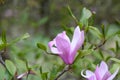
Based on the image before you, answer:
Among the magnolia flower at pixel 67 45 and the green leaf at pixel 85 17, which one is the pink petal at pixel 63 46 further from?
the green leaf at pixel 85 17

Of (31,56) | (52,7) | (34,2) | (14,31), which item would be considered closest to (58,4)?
(52,7)

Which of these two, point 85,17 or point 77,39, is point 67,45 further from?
point 85,17

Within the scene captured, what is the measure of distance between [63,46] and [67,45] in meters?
0.01

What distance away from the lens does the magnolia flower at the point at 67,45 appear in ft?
4.31

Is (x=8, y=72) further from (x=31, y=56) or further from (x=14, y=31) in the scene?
(x=14, y=31)

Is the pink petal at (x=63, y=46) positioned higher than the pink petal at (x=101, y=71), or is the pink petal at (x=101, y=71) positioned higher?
the pink petal at (x=63, y=46)

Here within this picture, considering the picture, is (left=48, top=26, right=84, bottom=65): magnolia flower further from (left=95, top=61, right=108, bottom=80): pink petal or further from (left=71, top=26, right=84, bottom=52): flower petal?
(left=95, top=61, right=108, bottom=80): pink petal

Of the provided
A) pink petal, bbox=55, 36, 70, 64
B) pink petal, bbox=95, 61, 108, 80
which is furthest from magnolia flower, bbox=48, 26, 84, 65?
pink petal, bbox=95, 61, 108, 80

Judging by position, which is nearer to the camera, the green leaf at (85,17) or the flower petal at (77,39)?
the flower petal at (77,39)

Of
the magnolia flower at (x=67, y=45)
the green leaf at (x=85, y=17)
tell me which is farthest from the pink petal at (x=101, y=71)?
the green leaf at (x=85, y=17)

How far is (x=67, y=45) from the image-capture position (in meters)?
1.32

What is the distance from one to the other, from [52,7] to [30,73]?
194 centimetres

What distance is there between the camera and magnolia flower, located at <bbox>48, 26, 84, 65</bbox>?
131 centimetres

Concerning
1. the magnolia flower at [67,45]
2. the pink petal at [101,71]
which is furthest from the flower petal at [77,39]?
the pink petal at [101,71]
